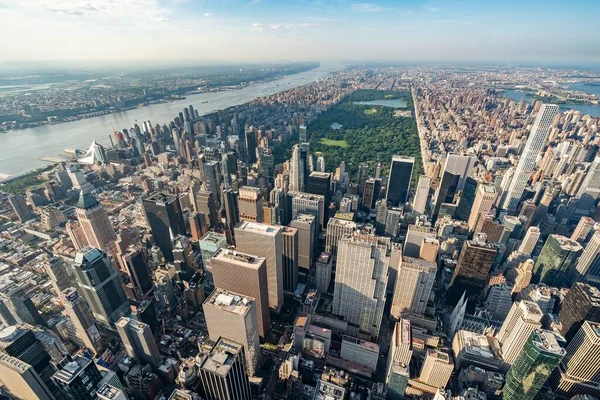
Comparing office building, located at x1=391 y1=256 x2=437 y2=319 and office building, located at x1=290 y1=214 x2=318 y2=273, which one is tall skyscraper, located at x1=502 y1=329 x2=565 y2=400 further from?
office building, located at x1=290 y1=214 x2=318 y2=273

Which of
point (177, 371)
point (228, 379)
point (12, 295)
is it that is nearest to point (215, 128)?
point (12, 295)

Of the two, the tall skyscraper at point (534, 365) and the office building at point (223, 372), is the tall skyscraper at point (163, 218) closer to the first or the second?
the office building at point (223, 372)

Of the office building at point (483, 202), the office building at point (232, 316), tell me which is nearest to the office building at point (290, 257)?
the office building at point (232, 316)

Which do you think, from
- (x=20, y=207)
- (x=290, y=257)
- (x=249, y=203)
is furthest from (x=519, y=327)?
(x=20, y=207)

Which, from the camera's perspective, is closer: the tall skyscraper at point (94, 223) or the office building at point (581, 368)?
the office building at point (581, 368)

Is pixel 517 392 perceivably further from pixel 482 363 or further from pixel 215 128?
pixel 215 128

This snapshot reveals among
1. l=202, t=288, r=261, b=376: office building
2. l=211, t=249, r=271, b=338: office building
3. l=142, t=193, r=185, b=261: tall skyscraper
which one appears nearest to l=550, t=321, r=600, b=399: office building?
l=211, t=249, r=271, b=338: office building
